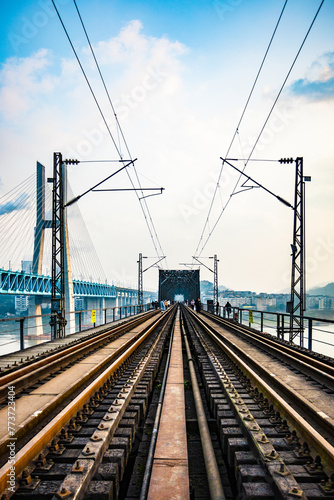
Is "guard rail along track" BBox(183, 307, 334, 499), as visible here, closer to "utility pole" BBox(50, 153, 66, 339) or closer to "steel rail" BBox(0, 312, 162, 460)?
"steel rail" BBox(0, 312, 162, 460)

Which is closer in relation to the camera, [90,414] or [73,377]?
[90,414]

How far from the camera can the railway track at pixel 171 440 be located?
2635 millimetres

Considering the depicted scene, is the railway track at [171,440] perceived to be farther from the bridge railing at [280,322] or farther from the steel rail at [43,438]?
the bridge railing at [280,322]

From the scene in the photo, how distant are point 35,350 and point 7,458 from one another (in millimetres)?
7293

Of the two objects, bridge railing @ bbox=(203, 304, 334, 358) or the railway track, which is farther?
bridge railing @ bbox=(203, 304, 334, 358)

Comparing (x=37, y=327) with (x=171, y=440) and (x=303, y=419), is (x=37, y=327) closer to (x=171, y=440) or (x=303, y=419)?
(x=171, y=440)

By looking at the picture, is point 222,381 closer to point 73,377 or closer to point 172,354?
point 73,377

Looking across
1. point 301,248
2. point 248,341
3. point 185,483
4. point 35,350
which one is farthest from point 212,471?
point 301,248

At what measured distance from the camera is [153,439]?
3.64 meters

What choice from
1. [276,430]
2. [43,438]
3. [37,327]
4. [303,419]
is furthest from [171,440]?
[37,327]

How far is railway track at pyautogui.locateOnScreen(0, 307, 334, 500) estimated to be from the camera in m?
2.63

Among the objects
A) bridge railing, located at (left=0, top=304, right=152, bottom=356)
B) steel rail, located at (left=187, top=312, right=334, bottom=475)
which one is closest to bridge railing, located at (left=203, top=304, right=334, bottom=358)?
steel rail, located at (left=187, top=312, right=334, bottom=475)

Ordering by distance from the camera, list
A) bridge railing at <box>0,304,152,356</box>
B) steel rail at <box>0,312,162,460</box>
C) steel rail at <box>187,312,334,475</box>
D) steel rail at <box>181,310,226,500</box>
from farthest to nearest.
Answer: bridge railing at <box>0,304,152,356</box>
steel rail at <box>0,312,162,460</box>
steel rail at <box>187,312,334,475</box>
steel rail at <box>181,310,226,500</box>

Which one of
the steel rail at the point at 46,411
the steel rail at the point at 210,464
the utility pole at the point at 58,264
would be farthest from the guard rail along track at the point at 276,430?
the utility pole at the point at 58,264
